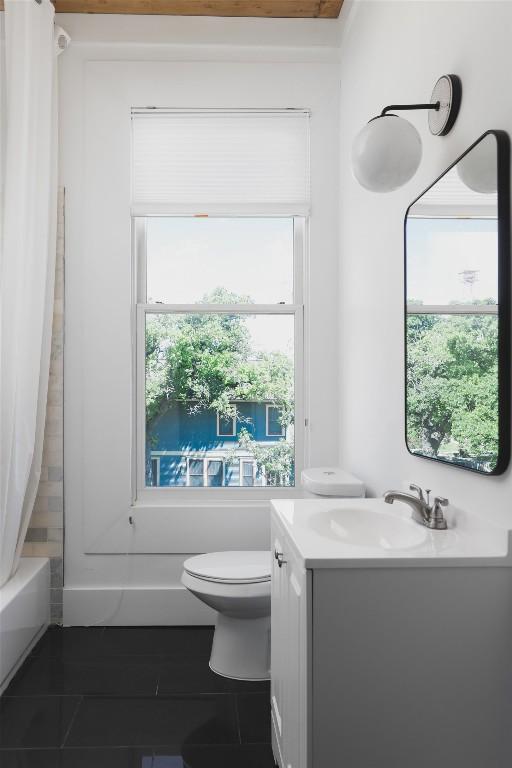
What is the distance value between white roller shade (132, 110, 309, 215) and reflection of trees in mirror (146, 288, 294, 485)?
46 centimetres

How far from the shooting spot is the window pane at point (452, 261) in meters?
1.38

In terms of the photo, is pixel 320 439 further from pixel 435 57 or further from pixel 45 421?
pixel 435 57

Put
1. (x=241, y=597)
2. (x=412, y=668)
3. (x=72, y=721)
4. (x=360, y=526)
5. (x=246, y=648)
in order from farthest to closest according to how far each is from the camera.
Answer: (x=246, y=648)
(x=241, y=597)
(x=72, y=721)
(x=360, y=526)
(x=412, y=668)

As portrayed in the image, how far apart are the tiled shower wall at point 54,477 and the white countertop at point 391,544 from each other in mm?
1468

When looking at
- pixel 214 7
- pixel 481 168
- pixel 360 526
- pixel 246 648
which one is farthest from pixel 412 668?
pixel 214 7

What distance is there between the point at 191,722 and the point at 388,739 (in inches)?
41.1

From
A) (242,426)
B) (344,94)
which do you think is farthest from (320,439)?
(344,94)

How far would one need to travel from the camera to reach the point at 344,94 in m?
2.85

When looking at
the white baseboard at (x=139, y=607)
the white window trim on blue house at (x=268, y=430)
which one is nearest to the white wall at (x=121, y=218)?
the white baseboard at (x=139, y=607)

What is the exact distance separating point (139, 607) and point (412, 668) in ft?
6.32

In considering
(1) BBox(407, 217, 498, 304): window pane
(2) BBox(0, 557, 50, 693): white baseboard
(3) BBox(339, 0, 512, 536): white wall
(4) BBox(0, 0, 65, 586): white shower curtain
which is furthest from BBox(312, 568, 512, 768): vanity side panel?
(4) BBox(0, 0, 65, 586): white shower curtain

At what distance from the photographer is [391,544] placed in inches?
64.6

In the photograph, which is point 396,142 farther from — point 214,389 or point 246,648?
point 246,648

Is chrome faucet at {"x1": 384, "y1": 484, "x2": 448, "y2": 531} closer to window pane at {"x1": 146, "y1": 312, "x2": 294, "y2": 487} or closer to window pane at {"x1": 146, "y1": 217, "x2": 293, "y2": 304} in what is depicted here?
window pane at {"x1": 146, "y1": 312, "x2": 294, "y2": 487}
